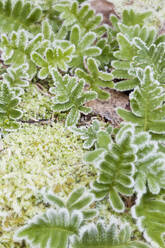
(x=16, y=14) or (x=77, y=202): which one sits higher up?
(x=16, y=14)

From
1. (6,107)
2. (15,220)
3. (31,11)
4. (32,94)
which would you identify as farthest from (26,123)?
(31,11)

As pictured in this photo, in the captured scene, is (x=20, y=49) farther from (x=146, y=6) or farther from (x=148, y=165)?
(x=146, y=6)

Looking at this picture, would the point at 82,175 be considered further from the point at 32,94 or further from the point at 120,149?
the point at 32,94

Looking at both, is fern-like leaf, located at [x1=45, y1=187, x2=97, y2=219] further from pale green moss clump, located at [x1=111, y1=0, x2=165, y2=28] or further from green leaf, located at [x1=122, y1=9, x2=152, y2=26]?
pale green moss clump, located at [x1=111, y1=0, x2=165, y2=28]

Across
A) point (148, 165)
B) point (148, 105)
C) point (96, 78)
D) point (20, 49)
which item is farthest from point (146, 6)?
point (148, 165)

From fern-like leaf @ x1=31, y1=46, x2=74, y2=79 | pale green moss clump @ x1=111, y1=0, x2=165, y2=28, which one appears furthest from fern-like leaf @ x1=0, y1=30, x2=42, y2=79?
pale green moss clump @ x1=111, y1=0, x2=165, y2=28

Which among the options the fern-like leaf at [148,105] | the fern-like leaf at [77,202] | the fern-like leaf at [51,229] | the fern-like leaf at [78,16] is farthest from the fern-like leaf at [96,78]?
the fern-like leaf at [51,229]

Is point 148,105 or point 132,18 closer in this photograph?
point 148,105

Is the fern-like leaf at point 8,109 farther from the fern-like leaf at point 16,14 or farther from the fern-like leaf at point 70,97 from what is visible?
the fern-like leaf at point 16,14

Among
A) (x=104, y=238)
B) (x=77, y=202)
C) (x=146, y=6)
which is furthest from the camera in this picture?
(x=146, y=6)
